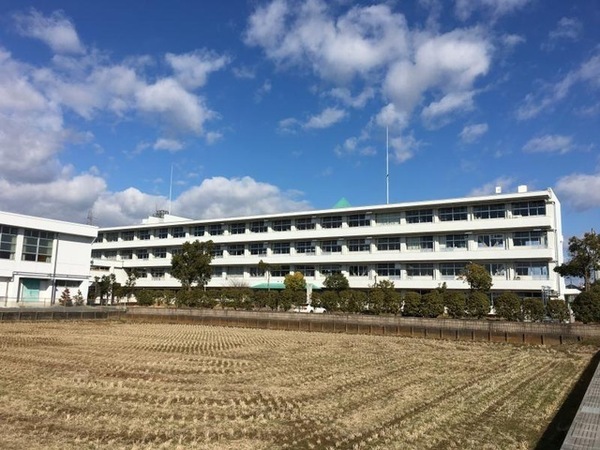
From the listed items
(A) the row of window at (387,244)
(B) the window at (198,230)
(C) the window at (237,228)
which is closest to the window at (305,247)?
(A) the row of window at (387,244)

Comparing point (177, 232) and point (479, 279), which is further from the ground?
point (177, 232)

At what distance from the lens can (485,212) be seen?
48.9 metres

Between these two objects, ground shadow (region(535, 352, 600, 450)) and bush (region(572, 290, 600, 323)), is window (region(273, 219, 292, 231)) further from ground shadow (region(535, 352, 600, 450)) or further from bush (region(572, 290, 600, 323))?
ground shadow (region(535, 352, 600, 450))

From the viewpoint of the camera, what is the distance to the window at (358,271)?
2212 inches

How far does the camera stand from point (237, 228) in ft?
220

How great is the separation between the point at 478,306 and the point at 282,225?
104ft

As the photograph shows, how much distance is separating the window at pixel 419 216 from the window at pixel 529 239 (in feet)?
29.3

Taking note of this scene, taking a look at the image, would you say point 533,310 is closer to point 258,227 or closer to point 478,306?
point 478,306

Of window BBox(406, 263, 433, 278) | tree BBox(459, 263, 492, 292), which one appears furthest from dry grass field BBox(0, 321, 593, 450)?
window BBox(406, 263, 433, 278)

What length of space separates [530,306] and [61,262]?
43119mm

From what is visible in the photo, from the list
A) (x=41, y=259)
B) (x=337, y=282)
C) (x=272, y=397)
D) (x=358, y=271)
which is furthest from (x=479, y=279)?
(x=41, y=259)

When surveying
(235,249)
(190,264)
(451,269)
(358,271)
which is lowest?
(358,271)

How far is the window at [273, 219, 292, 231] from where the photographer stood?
63094 millimetres

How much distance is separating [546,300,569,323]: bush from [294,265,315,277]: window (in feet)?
101
